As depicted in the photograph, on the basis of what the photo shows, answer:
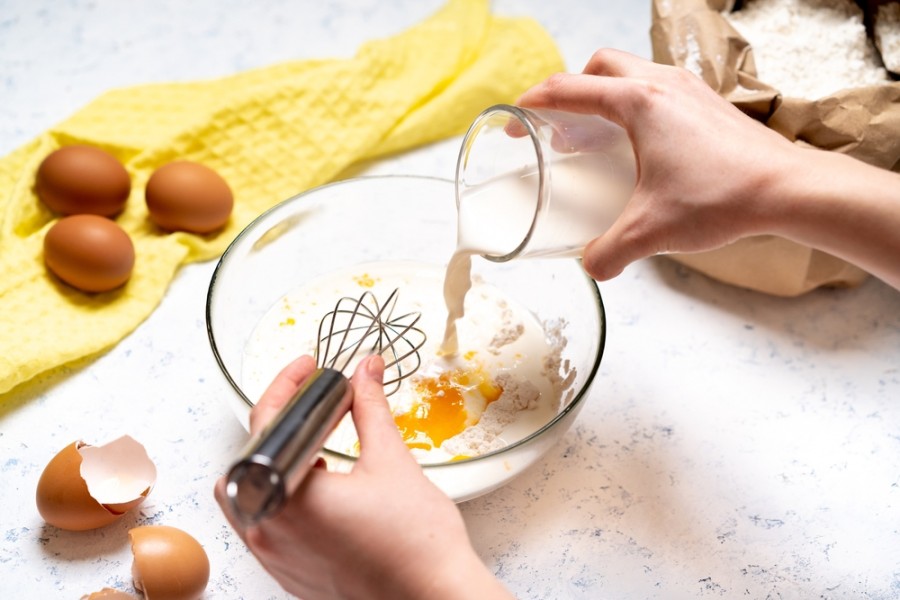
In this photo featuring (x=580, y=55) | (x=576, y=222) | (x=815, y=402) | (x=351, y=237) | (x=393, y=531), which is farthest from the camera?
(x=580, y=55)

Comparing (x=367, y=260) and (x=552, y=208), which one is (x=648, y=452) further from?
(x=367, y=260)

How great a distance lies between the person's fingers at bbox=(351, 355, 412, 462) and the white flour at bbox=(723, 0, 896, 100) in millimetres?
1097

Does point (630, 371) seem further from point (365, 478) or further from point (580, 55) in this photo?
point (580, 55)

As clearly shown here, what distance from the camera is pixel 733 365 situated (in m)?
1.67

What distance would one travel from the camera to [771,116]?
1635 mm

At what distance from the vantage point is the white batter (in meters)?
1.39

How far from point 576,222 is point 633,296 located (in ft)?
1.88

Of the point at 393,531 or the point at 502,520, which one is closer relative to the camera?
the point at 393,531

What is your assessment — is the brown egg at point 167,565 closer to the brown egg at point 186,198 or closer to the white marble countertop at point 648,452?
the white marble countertop at point 648,452

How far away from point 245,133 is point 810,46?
1195 mm

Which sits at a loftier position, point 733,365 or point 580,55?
point 580,55

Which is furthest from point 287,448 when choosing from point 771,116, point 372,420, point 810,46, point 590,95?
point 810,46

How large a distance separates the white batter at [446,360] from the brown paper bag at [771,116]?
0.44 m

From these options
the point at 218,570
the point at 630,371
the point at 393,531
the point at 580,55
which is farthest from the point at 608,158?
the point at 580,55
